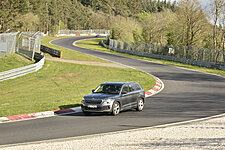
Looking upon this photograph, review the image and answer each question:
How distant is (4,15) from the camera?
7912cm

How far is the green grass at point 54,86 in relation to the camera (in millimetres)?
17109

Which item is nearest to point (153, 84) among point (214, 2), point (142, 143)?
point (142, 143)

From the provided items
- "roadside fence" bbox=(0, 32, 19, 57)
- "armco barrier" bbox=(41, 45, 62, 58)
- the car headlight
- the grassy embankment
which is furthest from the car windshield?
"armco barrier" bbox=(41, 45, 62, 58)

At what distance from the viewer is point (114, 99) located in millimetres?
14234

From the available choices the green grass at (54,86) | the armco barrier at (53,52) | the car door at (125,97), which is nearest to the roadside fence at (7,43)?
the green grass at (54,86)

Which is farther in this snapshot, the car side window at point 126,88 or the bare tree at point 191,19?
the bare tree at point 191,19

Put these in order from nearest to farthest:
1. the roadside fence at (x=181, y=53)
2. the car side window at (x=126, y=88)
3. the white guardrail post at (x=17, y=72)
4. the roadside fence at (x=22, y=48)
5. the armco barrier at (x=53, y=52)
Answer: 1. the car side window at (x=126, y=88)
2. the white guardrail post at (x=17, y=72)
3. the roadside fence at (x=22, y=48)
4. the roadside fence at (x=181, y=53)
5. the armco barrier at (x=53, y=52)

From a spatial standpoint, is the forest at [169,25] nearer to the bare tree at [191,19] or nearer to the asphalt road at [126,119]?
the bare tree at [191,19]

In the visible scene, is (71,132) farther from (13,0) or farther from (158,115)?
(13,0)

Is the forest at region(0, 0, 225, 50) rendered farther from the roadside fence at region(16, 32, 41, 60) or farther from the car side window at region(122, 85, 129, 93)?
the car side window at region(122, 85, 129, 93)

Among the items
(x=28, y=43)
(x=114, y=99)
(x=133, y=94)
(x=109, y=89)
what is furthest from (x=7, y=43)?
(x=114, y=99)

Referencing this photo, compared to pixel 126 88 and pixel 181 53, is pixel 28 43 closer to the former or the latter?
pixel 181 53

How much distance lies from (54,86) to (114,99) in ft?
40.9

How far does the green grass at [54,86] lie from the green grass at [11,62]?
2.78m
